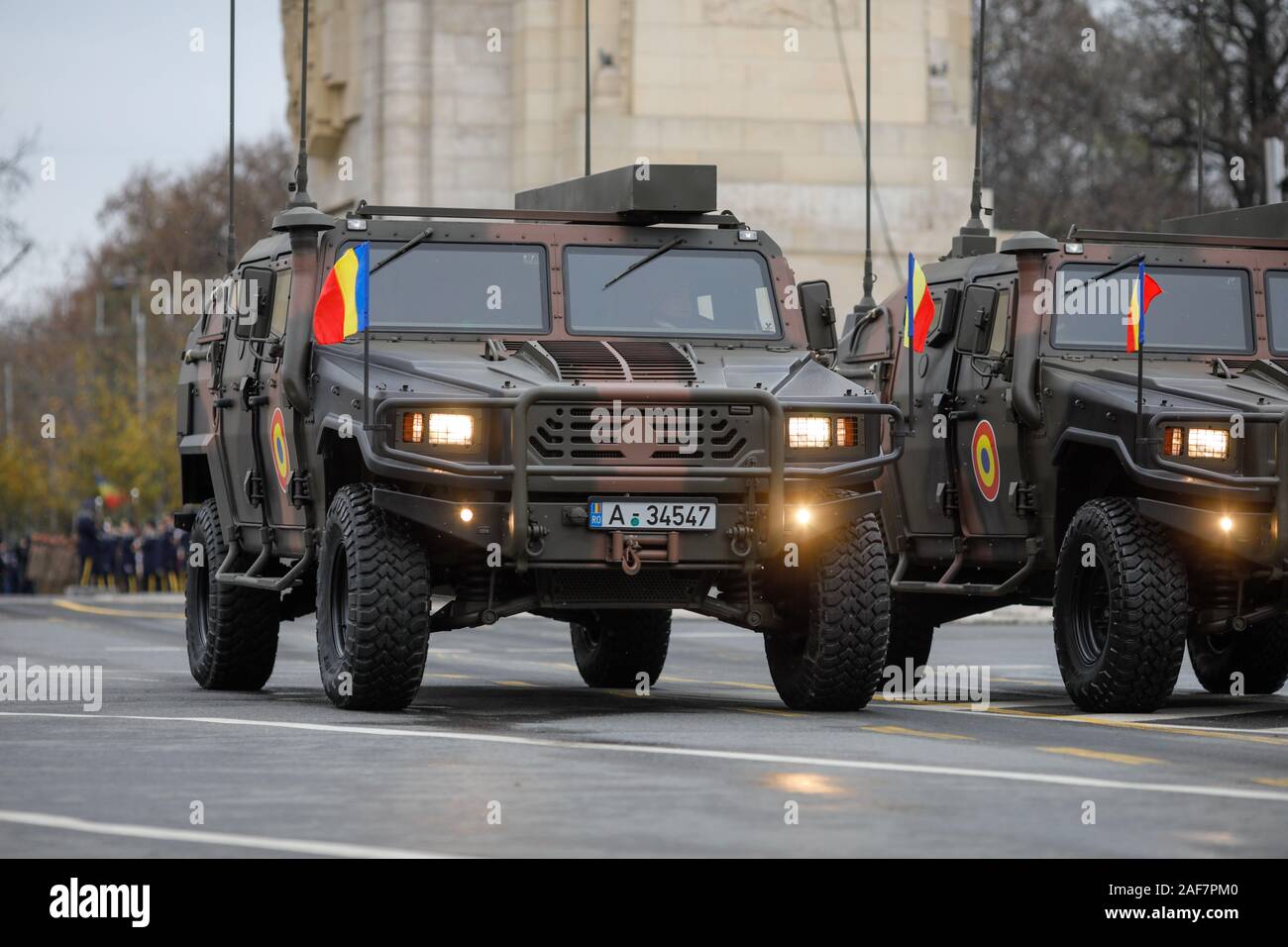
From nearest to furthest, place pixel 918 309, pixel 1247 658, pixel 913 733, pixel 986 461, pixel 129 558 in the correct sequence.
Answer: pixel 913 733
pixel 986 461
pixel 1247 658
pixel 918 309
pixel 129 558

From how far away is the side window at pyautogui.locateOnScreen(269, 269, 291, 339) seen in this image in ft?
49.8

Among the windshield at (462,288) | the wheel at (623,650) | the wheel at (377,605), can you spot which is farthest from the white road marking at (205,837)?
the wheel at (623,650)

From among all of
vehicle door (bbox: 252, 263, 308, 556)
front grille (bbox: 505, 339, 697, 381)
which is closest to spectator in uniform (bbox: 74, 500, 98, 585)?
vehicle door (bbox: 252, 263, 308, 556)

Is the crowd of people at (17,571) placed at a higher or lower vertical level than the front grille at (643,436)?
lower

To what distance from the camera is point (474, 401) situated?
1322cm

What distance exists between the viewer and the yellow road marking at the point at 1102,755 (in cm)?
1157

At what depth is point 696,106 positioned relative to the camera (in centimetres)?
4084

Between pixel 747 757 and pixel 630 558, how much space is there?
2.12 metres

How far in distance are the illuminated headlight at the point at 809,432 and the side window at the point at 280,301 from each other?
2928 mm

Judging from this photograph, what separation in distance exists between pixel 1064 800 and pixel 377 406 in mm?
4519

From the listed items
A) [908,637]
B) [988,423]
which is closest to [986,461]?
[988,423]

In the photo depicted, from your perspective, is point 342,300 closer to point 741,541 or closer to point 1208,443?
point 741,541

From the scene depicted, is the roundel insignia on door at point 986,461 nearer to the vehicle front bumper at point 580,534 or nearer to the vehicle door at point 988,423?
the vehicle door at point 988,423
